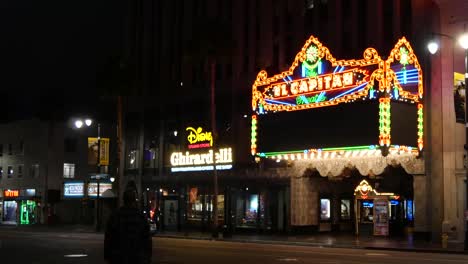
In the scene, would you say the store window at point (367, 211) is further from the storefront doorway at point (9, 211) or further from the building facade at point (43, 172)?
the storefront doorway at point (9, 211)

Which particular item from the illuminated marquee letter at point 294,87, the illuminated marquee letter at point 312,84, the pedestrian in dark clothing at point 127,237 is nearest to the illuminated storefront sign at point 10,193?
the illuminated marquee letter at point 294,87

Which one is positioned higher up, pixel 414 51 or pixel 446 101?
pixel 414 51

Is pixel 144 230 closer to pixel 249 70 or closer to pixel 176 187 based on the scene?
pixel 249 70

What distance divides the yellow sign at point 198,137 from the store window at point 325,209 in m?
10.6

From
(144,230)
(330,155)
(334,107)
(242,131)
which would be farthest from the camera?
(242,131)

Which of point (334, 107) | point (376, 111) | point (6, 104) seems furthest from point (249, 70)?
point (6, 104)

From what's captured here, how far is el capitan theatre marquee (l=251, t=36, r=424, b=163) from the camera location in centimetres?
3722

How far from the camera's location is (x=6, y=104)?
115875mm

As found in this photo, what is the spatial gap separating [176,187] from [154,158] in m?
4.59

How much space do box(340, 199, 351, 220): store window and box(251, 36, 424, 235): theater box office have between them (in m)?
0.08

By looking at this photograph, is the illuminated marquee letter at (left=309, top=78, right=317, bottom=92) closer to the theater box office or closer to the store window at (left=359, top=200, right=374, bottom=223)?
the theater box office

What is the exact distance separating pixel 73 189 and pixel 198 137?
80.6 ft

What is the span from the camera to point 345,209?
50.3 metres

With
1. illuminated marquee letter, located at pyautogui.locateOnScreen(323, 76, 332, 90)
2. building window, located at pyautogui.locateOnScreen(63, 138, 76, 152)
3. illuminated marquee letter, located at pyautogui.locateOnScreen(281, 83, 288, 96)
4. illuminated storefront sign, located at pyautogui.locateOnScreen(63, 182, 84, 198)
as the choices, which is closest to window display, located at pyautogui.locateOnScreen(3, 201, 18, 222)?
illuminated storefront sign, located at pyautogui.locateOnScreen(63, 182, 84, 198)
